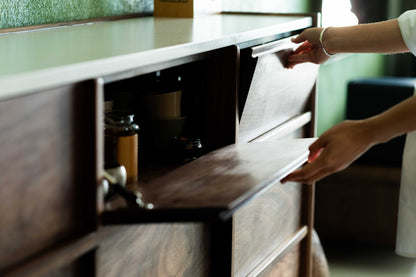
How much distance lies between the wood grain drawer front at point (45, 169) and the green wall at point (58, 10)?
85 cm

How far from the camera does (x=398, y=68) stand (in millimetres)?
5301

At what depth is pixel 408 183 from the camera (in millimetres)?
2178

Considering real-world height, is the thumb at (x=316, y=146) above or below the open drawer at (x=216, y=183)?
above

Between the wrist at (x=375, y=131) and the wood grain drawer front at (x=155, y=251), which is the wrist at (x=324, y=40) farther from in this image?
the wood grain drawer front at (x=155, y=251)

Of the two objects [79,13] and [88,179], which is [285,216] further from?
[88,179]

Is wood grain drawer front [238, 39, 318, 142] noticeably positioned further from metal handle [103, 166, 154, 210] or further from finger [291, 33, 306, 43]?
metal handle [103, 166, 154, 210]

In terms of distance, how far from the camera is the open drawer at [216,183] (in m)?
1.27

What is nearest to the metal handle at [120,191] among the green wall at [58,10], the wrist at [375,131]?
the wrist at [375,131]

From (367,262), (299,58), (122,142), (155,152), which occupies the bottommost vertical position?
(367,262)

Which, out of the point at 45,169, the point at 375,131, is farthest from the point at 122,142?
the point at 375,131

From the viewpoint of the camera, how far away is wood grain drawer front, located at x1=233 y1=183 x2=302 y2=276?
81.6 inches

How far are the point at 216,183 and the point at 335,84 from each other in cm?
303

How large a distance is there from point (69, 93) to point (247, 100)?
869 mm

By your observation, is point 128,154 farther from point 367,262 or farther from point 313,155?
point 367,262
